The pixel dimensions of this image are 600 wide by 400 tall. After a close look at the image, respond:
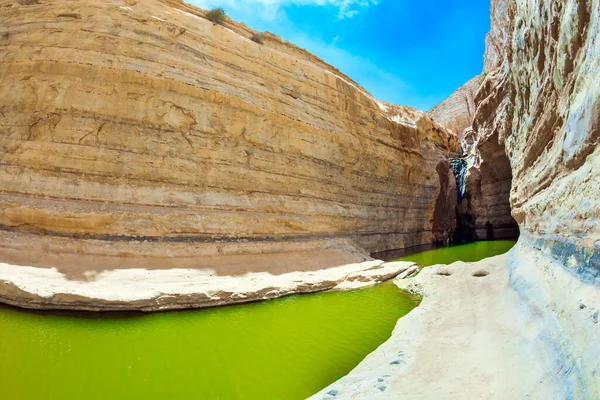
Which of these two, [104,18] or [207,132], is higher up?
[104,18]

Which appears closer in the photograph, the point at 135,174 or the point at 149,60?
the point at 135,174

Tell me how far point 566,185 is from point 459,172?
2429 cm

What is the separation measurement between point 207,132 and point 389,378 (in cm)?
840

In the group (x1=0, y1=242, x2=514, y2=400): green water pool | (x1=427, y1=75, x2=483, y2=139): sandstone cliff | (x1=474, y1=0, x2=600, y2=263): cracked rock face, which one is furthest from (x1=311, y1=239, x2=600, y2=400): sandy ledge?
(x1=427, y1=75, x2=483, y2=139): sandstone cliff

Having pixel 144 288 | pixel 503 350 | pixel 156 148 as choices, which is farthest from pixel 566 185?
pixel 156 148

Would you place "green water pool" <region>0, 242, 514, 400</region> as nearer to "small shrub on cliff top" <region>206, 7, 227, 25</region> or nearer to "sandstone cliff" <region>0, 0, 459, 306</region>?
"sandstone cliff" <region>0, 0, 459, 306</region>

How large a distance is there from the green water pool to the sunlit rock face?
8.02 ft

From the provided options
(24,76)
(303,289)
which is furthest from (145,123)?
(303,289)

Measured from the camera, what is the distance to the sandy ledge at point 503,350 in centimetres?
237

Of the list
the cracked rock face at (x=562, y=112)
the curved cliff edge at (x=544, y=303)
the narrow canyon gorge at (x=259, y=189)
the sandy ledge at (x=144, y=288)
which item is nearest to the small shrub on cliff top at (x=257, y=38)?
the narrow canyon gorge at (x=259, y=189)

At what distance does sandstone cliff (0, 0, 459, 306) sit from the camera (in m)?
7.94

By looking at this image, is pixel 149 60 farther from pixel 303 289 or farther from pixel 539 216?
pixel 539 216

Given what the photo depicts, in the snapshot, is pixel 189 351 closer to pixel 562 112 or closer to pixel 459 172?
pixel 562 112

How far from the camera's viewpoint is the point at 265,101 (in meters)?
11.6
